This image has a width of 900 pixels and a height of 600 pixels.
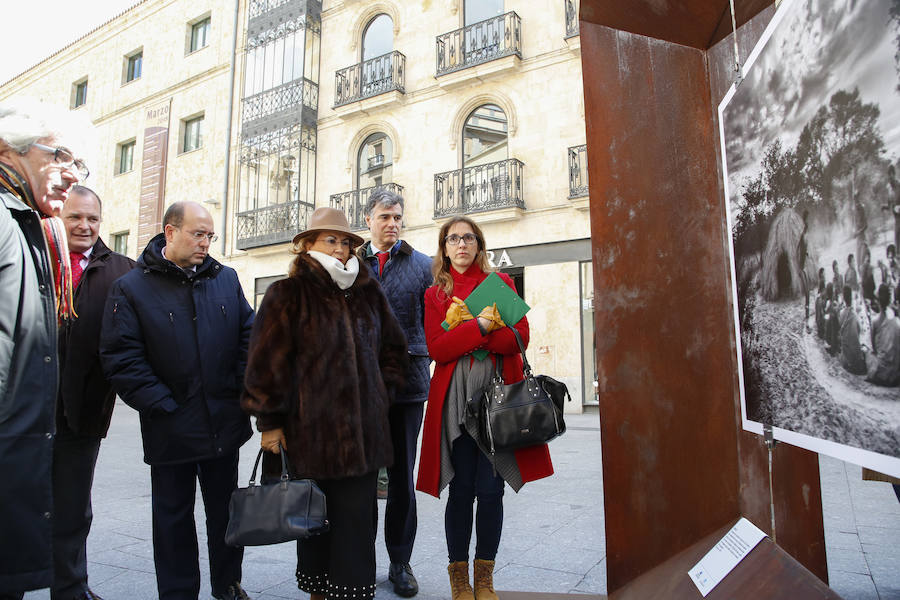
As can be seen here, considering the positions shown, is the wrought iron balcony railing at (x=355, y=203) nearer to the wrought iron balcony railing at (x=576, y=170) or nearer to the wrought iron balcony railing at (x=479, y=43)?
the wrought iron balcony railing at (x=479, y=43)

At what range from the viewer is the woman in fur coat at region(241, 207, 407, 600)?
7.95 ft

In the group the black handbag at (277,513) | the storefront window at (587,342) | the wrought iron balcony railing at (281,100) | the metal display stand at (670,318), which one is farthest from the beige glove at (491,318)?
the wrought iron balcony railing at (281,100)

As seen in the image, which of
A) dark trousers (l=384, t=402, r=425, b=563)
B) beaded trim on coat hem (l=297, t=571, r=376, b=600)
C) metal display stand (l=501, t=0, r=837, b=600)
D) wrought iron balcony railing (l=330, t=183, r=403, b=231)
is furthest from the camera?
wrought iron balcony railing (l=330, t=183, r=403, b=231)

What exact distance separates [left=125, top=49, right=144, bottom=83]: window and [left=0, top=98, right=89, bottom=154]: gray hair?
21869 mm

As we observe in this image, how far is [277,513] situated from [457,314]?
110 cm

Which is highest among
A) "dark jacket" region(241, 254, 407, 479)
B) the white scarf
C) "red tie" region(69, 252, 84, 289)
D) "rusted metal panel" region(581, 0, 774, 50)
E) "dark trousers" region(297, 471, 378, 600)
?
"rusted metal panel" region(581, 0, 774, 50)

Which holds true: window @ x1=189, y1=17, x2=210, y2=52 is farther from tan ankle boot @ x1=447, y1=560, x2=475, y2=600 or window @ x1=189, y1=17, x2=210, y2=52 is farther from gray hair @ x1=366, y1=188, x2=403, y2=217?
tan ankle boot @ x1=447, y1=560, x2=475, y2=600

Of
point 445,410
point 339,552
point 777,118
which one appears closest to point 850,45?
point 777,118

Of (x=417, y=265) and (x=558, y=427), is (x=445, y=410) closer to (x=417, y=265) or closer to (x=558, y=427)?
(x=558, y=427)

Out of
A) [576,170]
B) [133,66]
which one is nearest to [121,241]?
[133,66]

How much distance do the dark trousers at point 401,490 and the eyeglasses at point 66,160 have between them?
169 cm

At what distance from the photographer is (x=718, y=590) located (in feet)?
5.62

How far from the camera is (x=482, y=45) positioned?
13.2m

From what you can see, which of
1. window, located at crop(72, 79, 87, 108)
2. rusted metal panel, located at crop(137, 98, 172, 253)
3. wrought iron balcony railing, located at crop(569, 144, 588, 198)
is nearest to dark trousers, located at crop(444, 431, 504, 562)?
wrought iron balcony railing, located at crop(569, 144, 588, 198)
